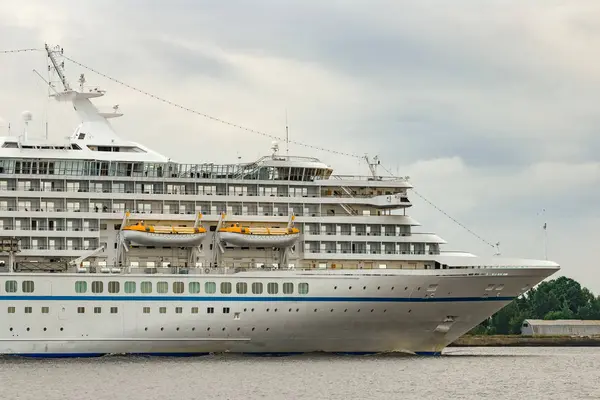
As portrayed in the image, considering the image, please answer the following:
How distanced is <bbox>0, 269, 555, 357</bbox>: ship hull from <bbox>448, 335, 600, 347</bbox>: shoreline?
1564 inches

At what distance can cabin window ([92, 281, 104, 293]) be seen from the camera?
47.7 meters

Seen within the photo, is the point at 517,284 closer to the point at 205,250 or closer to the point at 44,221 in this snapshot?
the point at 205,250

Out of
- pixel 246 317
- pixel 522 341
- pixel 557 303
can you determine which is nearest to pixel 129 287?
pixel 246 317

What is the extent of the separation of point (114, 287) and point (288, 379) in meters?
8.91

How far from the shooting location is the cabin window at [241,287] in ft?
158

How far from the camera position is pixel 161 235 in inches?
1934

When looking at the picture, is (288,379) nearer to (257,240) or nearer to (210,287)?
(210,287)

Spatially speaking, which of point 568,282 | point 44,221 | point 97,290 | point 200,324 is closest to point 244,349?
point 200,324

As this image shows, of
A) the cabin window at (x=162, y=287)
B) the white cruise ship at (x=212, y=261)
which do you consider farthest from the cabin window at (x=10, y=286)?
the cabin window at (x=162, y=287)

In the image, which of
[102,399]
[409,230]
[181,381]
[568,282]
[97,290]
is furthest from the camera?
[568,282]

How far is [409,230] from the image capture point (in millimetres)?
51469

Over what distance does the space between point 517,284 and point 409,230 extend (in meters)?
4.76

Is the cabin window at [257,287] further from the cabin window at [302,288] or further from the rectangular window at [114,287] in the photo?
the rectangular window at [114,287]

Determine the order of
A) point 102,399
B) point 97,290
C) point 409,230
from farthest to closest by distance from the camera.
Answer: point 409,230 → point 97,290 → point 102,399
